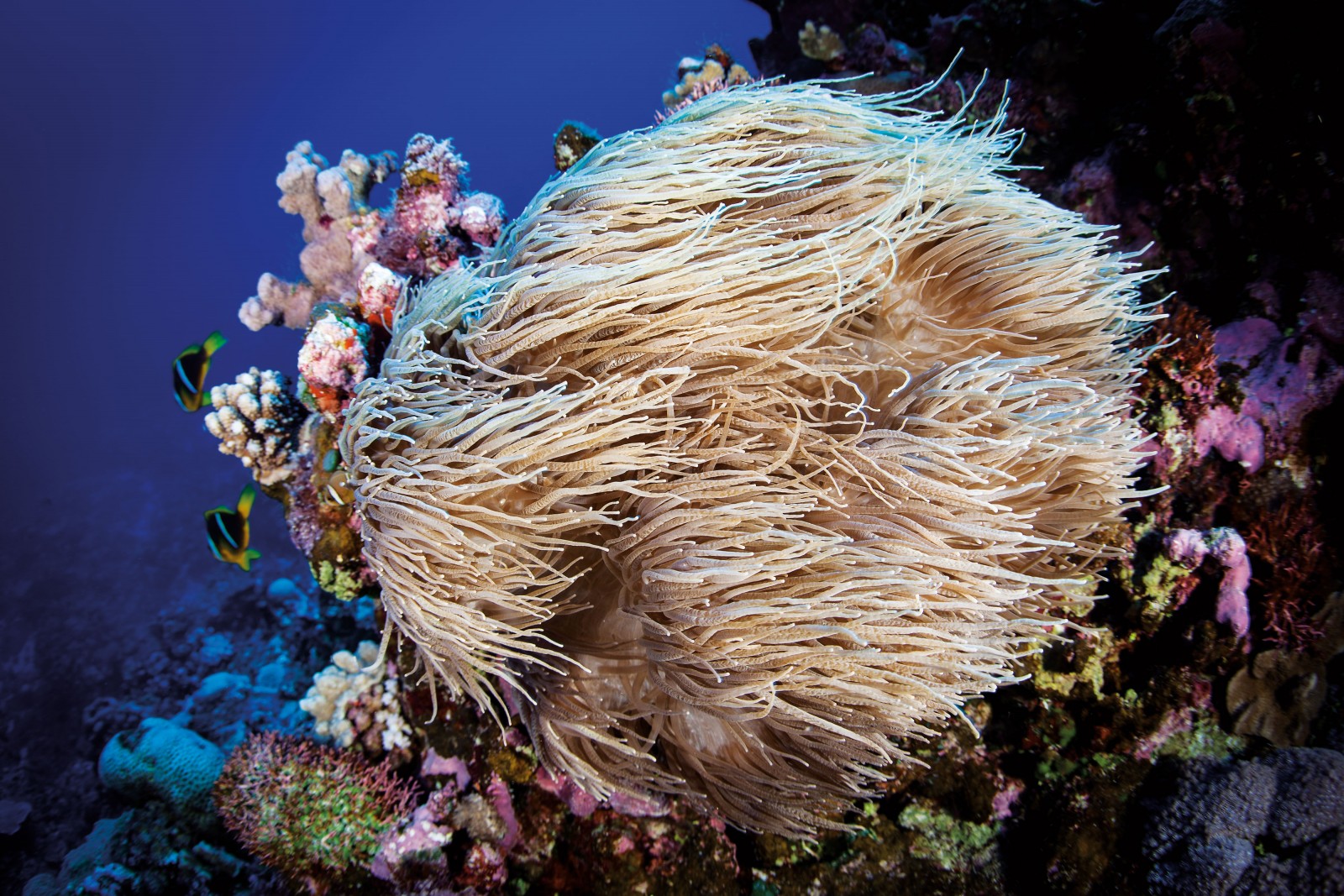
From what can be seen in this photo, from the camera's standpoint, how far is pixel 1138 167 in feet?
12.6

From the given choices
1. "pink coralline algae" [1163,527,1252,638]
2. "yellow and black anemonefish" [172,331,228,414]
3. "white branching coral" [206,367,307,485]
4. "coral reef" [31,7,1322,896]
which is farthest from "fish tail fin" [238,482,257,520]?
"pink coralline algae" [1163,527,1252,638]

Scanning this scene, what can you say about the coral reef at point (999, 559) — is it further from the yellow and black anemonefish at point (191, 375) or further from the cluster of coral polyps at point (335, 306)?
the yellow and black anemonefish at point (191, 375)

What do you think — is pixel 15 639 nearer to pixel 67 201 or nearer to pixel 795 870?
pixel 795 870

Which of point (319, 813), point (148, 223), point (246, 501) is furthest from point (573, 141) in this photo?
point (148, 223)

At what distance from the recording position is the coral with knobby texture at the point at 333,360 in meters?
3.26

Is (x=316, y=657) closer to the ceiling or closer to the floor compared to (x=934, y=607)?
closer to the floor

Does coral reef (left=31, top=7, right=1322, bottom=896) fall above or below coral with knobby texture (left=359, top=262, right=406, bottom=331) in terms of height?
below

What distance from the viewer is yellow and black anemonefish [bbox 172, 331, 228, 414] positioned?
18.0 feet

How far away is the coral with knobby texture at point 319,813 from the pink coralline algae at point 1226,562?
3968 mm

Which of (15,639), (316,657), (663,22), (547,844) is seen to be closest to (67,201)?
(15,639)

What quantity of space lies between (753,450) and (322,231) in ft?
15.3

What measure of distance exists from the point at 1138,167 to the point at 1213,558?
2.35m

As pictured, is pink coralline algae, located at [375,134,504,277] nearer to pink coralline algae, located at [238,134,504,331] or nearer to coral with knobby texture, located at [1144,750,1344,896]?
pink coralline algae, located at [238,134,504,331]

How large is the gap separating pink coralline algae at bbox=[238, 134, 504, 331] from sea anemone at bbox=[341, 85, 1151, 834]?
1403 millimetres
